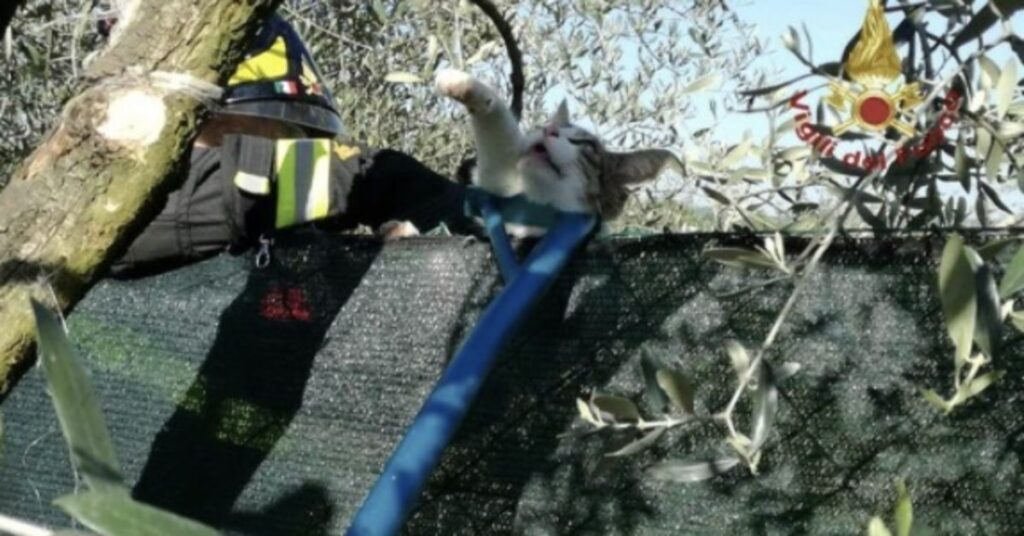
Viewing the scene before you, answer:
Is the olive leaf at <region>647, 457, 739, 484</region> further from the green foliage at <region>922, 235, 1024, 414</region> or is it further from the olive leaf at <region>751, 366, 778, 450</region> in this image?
the green foliage at <region>922, 235, 1024, 414</region>

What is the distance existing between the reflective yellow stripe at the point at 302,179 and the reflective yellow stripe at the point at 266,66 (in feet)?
0.52

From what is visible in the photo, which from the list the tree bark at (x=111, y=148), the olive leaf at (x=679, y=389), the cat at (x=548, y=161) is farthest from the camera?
the cat at (x=548, y=161)

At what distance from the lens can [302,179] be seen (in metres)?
2.31

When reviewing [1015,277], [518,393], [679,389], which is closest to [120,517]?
[1015,277]

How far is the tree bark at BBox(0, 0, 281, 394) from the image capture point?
132 cm

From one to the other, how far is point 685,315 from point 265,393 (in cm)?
72

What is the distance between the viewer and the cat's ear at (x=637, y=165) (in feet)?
8.89

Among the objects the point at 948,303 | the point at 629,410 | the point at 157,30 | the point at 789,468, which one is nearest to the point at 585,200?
the point at 789,468

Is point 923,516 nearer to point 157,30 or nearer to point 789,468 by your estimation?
point 789,468

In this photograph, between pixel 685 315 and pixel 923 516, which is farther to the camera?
pixel 685 315

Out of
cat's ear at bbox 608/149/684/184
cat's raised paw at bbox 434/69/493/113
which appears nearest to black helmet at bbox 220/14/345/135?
cat's raised paw at bbox 434/69/493/113

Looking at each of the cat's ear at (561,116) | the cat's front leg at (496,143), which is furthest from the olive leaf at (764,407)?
the cat's ear at (561,116)

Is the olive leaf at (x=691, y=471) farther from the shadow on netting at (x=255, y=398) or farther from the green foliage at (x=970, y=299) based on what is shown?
the shadow on netting at (x=255, y=398)

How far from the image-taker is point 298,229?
235 centimetres
